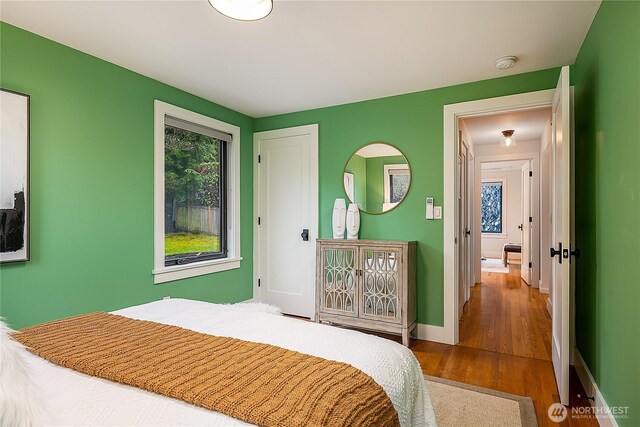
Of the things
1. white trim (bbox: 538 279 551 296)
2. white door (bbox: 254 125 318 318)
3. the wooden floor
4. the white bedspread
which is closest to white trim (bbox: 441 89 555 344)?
the wooden floor

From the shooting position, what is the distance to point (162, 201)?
117 inches

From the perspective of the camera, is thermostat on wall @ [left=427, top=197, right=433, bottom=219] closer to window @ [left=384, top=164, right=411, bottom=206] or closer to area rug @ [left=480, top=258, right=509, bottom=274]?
window @ [left=384, top=164, right=411, bottom=206]

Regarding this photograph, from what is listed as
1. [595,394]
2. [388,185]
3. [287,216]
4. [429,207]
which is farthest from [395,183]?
[595,394]

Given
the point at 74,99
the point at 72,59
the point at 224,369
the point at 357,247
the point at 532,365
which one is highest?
the point at 72,59

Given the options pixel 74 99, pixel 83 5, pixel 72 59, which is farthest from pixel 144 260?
pixel 83 5

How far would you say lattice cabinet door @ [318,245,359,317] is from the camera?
3.19 m

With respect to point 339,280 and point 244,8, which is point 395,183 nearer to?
point 339,280

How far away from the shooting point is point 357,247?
10.4 ft

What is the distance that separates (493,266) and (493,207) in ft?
7.18

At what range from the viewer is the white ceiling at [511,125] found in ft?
Answer: 13.1

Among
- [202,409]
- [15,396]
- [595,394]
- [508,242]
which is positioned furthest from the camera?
[508,242]

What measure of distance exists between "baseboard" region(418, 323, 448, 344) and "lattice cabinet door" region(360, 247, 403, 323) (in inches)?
16.1

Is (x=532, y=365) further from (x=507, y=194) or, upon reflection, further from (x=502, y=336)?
(x=507, y=194)

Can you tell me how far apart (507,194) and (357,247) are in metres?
7.22
